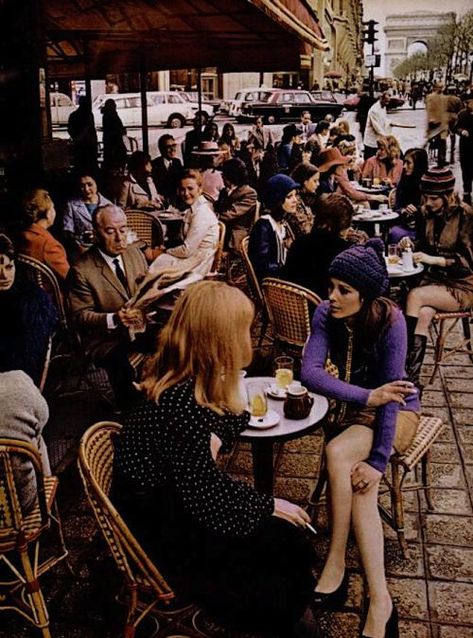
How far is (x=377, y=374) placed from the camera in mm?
3439

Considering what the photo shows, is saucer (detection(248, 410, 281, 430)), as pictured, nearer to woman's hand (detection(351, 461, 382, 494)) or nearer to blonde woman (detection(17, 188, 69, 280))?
woman's hand (detection(351, 461, 382, 494))

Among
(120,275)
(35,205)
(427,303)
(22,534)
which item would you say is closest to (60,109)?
(35,205)

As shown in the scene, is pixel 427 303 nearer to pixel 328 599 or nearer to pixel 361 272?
pixel 361 272

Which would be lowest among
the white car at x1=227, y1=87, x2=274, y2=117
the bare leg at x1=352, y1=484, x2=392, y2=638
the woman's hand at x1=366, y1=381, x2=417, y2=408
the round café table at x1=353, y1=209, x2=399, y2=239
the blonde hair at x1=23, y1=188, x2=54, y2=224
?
the bare leg at x1=352, y1=484, x2=392, y2=638

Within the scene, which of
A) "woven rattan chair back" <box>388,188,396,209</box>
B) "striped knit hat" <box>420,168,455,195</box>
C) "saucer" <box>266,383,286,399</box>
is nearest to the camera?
"saucer" <box>266,383,286,399</box>

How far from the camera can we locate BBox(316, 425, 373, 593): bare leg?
3195 mm

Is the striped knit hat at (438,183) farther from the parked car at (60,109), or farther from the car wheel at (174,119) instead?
the parked car at (60,109)

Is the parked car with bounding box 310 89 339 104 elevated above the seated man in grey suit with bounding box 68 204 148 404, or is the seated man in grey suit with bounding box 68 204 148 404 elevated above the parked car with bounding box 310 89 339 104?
the parked car with bounding box 310 89 339 104

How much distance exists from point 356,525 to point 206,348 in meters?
1.14

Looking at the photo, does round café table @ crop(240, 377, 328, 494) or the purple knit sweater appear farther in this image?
the purple knit sweater

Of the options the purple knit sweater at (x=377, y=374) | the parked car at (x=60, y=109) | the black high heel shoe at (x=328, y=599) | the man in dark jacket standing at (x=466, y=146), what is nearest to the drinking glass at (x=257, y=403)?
the purple knit sweater at (x=377, y=374)

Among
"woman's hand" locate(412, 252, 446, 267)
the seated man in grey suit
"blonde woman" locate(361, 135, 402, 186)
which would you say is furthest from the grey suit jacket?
"blonde woman" locate(361, 135, 402, 186)

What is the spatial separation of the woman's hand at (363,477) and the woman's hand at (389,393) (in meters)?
0.26

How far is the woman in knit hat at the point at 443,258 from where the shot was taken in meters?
5.66
